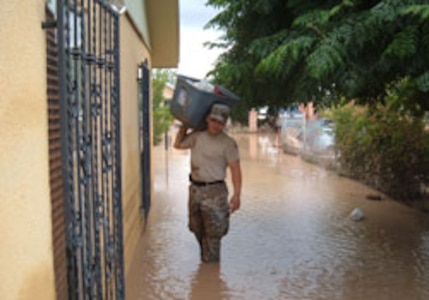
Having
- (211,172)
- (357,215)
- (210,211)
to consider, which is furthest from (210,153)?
(357,215)

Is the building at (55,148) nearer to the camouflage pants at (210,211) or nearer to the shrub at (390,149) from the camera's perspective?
the camouflage pants at (210,211)

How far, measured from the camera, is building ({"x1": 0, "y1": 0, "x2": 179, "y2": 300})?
2.55 meters

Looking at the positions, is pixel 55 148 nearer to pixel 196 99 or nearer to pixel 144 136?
pixel 196 99

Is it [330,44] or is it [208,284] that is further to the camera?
[208,284]

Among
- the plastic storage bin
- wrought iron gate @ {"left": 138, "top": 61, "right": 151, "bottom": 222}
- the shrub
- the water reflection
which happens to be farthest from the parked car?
the plastic storage bin

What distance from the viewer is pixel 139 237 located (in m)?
7.89

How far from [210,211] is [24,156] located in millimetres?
3849

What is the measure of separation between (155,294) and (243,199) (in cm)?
594

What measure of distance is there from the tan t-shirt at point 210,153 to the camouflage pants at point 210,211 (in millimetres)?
128

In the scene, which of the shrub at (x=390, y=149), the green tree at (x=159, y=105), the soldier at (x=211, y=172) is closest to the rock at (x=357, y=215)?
the shrub at (x=390, y=149)

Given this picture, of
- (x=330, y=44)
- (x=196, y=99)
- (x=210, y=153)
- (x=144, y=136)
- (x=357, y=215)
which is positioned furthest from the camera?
(x=357, y=215)

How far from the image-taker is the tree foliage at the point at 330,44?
473cm

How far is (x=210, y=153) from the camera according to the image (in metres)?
6.28

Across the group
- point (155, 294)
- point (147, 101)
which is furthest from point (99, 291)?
point (147, 101)
